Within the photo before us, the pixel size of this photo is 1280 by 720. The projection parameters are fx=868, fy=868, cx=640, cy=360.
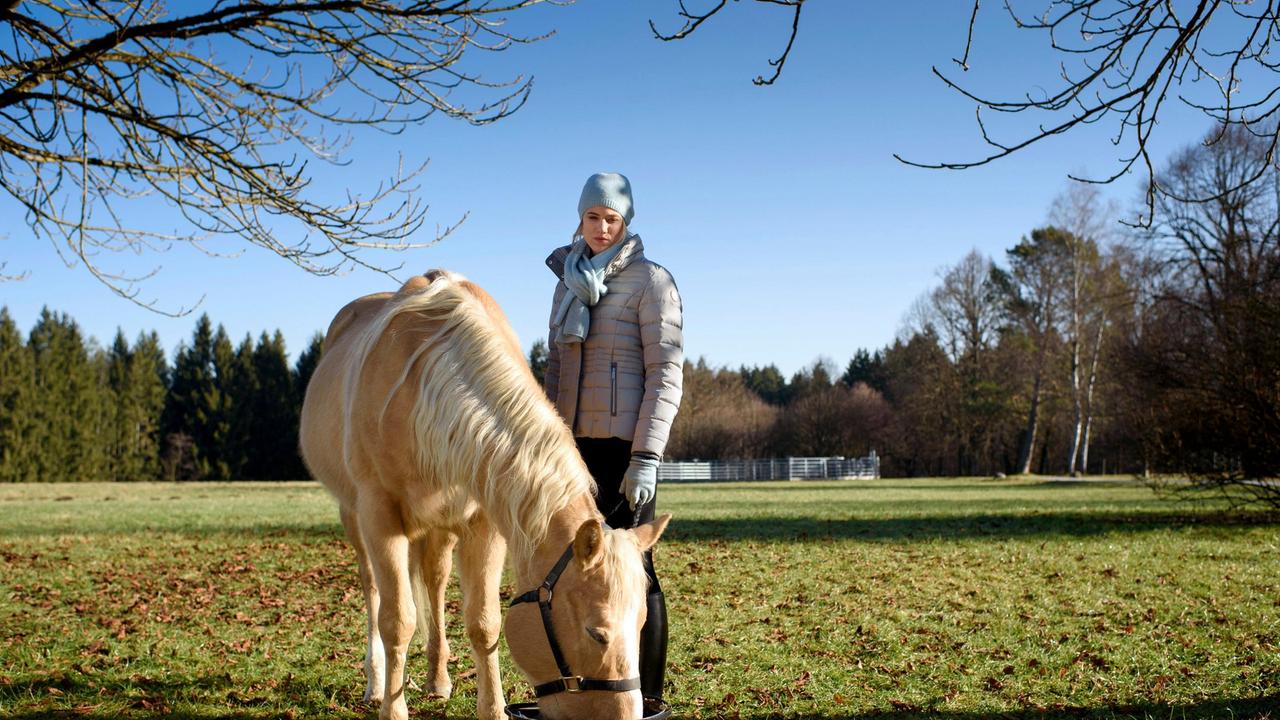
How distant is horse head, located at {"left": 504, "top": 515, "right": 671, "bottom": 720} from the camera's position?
8.11 feet

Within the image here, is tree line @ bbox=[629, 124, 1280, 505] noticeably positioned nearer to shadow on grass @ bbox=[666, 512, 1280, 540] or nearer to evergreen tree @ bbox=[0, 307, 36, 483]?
shadow on grass @ bbox=[666, 512, 1280, 540]

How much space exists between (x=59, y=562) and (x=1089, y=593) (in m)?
9.21

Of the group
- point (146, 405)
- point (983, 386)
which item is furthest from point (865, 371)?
point (146, 405)

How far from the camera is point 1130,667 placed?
444 centimetres

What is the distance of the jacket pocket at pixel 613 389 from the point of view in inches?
130

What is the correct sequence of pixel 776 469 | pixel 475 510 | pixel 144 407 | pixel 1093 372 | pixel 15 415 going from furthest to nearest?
1. pixel 144 407
2. pixel 776 469
3. pixel 15 415
4. pixel 1093 372
5. pixel 475 510

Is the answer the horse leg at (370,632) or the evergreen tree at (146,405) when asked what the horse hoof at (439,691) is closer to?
the horse leg at (370,632)

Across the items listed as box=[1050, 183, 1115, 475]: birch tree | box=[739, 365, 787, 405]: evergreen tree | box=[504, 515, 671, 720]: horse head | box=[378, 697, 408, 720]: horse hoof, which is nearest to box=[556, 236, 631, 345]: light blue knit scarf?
box=[504, 515, 671, 720]: horse head

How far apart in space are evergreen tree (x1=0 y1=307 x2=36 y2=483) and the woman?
1674 inches

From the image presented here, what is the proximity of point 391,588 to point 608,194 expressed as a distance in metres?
1.78

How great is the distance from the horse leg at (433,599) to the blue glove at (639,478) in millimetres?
1078

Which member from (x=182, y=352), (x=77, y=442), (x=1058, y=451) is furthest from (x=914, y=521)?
(x=182, y=352)

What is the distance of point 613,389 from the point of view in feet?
10.9

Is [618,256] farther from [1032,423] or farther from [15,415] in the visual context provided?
[15,415]
